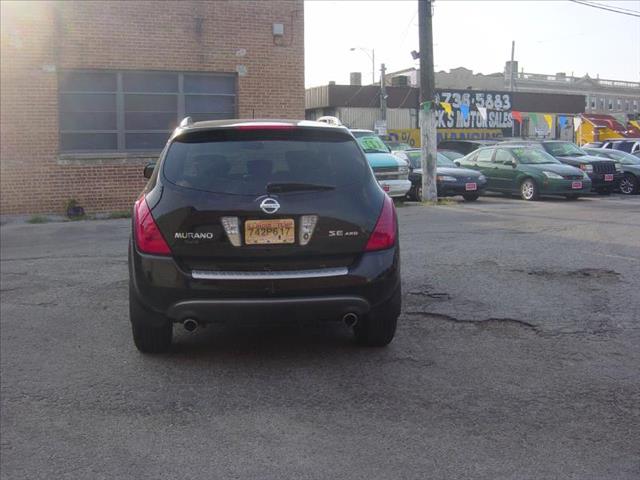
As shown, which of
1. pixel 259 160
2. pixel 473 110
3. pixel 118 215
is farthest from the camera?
pixel 473 110

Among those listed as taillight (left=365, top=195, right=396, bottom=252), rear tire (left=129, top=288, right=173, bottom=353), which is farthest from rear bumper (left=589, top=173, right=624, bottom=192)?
rear tire (left=129, top=288, right=173, bottom=353)

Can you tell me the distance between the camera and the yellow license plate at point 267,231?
449 cm

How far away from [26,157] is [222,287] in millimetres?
11852

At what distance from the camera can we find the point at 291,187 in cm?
464

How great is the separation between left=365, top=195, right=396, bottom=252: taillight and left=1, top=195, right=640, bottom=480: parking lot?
86cm

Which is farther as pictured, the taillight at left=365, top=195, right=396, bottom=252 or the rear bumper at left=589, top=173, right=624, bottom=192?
the rear bumper at left=589, top=173, right=624, bottom=192

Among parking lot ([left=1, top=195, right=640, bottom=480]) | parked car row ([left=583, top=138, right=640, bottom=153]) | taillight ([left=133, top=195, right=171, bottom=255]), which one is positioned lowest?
parking lot ([left=1, top=195, right=640, bottom=480])

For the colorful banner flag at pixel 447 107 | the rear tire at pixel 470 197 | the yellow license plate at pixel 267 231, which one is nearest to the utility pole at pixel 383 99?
the colorful banner flag at pixel 447 107

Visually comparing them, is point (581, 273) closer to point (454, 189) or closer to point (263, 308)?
point (263, 308)

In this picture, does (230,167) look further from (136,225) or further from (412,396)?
(412,396)

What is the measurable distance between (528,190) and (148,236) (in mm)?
15212

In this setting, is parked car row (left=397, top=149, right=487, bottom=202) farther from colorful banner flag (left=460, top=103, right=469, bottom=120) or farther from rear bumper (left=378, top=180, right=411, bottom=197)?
colorful banner flag (left=460, top=103, right=469, bottom=120)

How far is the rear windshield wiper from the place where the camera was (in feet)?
15.1

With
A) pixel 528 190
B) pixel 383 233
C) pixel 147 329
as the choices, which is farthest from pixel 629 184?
pixel 147 329
